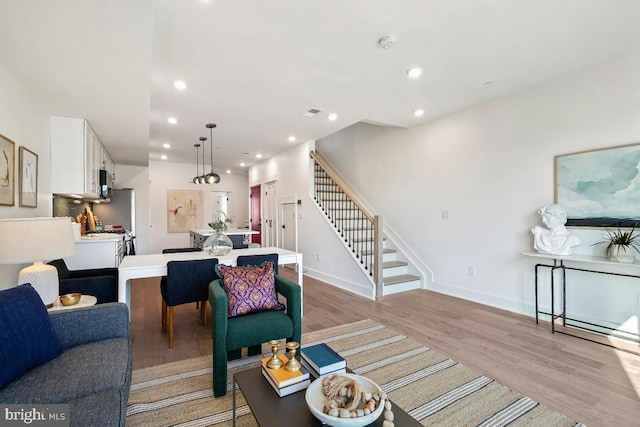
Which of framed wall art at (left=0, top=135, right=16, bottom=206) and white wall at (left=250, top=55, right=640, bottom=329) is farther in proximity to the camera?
white wall at (left=250, top=55, right=640, bottom=329)

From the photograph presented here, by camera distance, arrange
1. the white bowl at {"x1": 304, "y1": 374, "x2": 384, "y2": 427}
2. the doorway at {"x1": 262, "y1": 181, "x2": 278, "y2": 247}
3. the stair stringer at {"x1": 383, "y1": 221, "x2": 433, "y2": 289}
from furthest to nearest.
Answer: the doorway at {"x1": 262, "y1": 181, "x2": 278, "y2": 247} < the stair stringer at {"x1": 383, "y1": 221, "x2": 433, "y2": 289} < the white bowl at {"x1": 304, "y1": 374, "x2": 384, "y2": 427}

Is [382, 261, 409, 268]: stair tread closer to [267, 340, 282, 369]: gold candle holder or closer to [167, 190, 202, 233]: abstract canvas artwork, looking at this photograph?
[267, 340, 282, 369]: gold candle holder

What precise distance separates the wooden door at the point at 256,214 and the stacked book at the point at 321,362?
6.81 m

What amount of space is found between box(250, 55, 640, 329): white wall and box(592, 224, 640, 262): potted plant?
174 millimetres

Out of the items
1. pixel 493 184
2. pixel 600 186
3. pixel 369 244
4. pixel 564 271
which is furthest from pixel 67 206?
pixel 600 186

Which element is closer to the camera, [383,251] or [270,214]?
[383,251]

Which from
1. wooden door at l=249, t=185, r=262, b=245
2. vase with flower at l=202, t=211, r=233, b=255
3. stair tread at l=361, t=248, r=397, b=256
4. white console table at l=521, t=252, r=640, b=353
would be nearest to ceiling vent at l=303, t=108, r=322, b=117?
vase with flower at l=202, t=211, r=233, b=255

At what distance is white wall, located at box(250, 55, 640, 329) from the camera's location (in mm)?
3014

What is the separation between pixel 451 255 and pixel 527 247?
1.03 m

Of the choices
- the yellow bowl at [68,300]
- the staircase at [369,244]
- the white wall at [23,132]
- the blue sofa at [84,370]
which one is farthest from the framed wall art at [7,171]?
the staircase at [369,244]

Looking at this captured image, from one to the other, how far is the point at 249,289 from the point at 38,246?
1.37 metres

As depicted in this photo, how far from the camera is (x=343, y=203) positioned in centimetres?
636

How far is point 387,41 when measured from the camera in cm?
248

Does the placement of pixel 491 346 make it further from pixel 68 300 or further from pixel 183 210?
pixel 183 210
